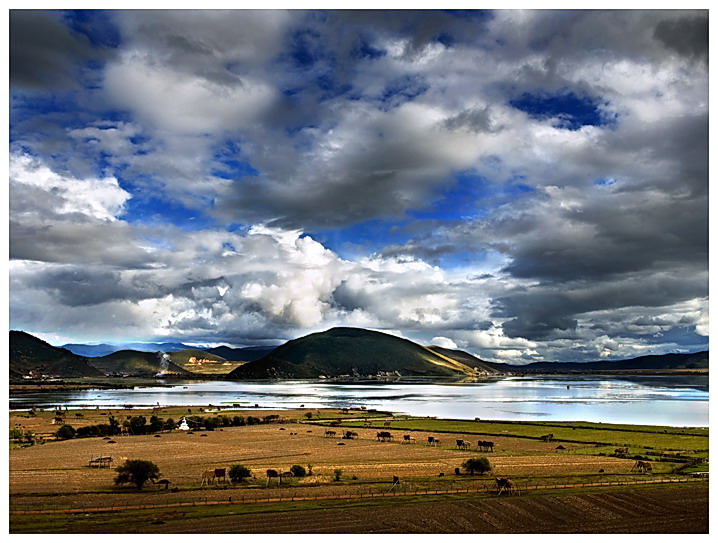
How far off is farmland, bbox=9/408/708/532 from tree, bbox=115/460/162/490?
2.53 ft

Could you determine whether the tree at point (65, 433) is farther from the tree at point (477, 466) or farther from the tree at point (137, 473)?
the tree at point (477, 466)

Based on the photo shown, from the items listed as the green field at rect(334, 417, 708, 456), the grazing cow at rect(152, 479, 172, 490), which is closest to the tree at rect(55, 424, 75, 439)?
the grazing cow at rect(152, 479, 172, 490)

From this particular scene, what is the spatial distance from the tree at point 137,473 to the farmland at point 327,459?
0.77 m

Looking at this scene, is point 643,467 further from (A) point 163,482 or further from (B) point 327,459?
(A) point 163,482

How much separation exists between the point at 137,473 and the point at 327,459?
71.1ft

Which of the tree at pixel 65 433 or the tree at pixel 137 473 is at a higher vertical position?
the tree at pixel 137 473

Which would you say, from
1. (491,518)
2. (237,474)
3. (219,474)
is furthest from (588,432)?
(219,474)

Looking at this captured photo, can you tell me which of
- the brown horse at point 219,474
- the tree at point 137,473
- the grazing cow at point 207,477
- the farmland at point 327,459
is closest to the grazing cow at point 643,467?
the farmland at point 327,459

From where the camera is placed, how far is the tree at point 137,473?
149 feet

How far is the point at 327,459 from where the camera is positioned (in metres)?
61.9

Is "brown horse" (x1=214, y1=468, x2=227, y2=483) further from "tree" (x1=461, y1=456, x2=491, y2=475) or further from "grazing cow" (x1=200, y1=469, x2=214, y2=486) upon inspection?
"tree" (x1=461, y1=456, x2=491, y2=475)
